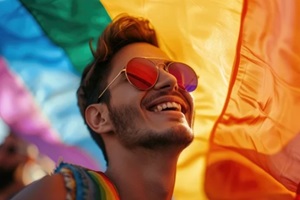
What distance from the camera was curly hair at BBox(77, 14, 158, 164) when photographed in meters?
2.72

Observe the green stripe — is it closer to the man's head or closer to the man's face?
the man's head

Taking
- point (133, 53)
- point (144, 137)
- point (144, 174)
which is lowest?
point (144, 174)

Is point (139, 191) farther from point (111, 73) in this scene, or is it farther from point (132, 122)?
point (111, 73)

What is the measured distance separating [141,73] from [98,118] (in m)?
0.22

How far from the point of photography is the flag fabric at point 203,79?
2.71m

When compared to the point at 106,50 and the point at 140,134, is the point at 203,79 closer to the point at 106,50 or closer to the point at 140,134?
the point at 106,50

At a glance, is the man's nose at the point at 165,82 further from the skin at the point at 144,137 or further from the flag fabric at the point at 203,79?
the flag fabric at the point at 203,79

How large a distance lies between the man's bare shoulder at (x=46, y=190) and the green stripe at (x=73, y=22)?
922mm

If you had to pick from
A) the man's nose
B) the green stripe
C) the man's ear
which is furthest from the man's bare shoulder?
the green stripe

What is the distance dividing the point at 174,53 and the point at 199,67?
12 centimetres

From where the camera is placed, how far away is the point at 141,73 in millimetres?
2598

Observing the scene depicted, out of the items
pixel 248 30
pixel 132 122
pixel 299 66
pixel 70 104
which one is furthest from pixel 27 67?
pixel 299 66

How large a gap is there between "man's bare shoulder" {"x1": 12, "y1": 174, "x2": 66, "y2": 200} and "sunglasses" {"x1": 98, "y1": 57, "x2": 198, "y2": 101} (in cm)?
53

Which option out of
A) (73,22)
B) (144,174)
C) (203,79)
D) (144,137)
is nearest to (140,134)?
(144,137)
